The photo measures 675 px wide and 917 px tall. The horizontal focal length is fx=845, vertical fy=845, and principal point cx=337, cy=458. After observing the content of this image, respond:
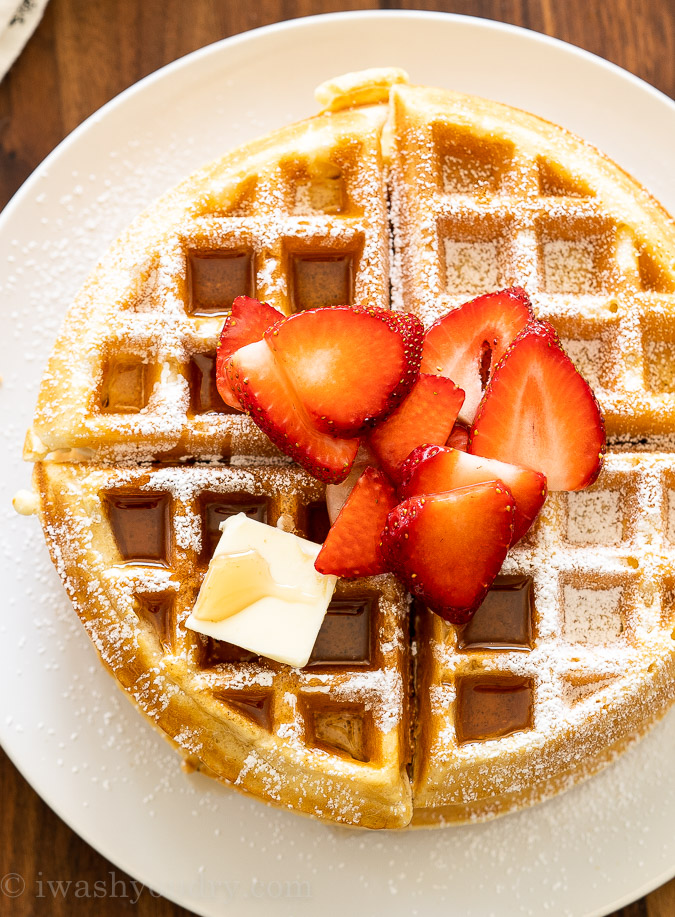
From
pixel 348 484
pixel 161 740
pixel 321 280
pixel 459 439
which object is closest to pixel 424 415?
pixel 459 439

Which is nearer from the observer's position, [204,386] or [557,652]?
[557,652]

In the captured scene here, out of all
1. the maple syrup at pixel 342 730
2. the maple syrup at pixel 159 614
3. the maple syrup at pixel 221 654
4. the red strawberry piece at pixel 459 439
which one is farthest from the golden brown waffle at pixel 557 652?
the maple syrup at pixel 159 614

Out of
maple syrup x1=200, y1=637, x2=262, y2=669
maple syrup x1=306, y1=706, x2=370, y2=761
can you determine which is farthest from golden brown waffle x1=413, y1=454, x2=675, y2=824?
maple syrup x1=200, y1=637, x2=262, y2=669

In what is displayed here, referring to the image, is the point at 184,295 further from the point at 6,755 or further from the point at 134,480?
the point at 6,755

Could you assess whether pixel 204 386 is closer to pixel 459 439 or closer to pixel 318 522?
pixel 318 522

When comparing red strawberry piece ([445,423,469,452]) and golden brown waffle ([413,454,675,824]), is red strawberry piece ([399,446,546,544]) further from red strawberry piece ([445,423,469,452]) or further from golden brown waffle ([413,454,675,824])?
golden brown waffle ([413,454,675,824])

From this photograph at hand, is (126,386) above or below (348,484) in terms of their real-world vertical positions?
above

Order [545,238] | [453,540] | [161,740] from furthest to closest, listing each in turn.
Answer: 1. [161,740]
2. [545,238]
3. [453,540]
